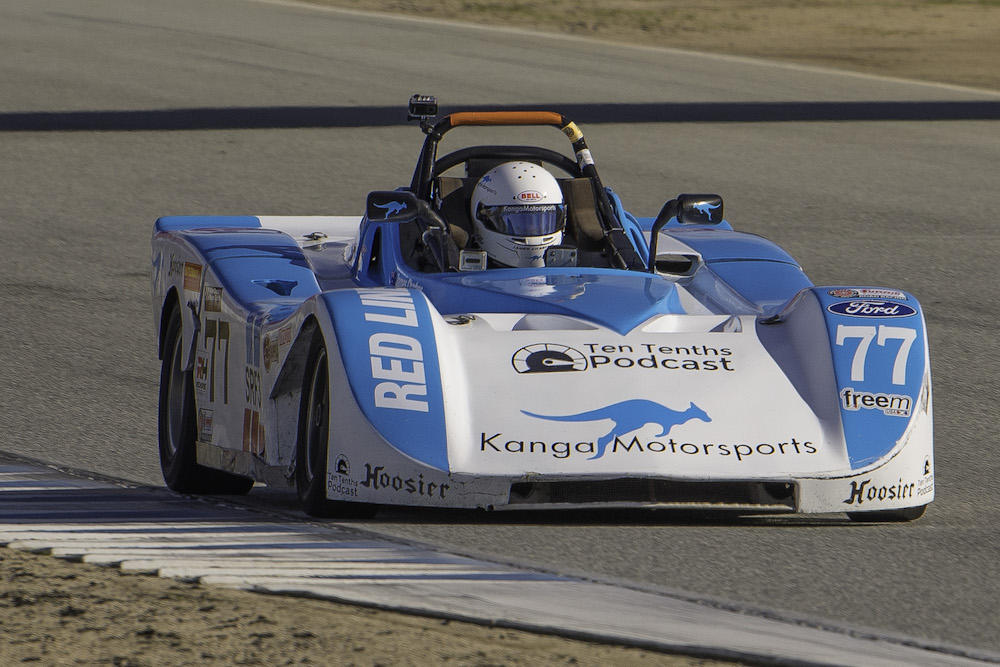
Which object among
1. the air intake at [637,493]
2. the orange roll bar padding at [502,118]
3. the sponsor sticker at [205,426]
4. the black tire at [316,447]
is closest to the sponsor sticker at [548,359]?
the air intake at [637,493]

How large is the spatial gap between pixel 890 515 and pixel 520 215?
2.08m

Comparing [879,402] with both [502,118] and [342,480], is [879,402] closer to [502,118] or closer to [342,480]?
[342,480]

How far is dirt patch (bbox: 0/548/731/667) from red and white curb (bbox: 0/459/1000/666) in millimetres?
89

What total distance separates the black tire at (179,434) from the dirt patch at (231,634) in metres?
2.13

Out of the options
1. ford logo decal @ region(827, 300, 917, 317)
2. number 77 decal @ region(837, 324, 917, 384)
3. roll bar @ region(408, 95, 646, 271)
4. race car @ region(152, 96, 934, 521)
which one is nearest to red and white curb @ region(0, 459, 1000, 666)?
race car @ region(152, 96, 934, 521)

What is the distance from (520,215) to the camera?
7391 mm

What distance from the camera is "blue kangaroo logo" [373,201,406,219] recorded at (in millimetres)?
7238

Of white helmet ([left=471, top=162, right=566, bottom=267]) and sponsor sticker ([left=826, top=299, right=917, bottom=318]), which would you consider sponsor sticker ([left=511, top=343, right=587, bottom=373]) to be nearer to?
sponsor sticker ([left=826, top=299, right=917, bottom=318])

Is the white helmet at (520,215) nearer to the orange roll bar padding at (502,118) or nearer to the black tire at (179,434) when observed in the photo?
the orange roll bar padding at (502,118)

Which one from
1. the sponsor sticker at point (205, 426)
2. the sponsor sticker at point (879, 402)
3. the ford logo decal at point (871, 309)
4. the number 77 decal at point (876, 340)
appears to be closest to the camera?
the sponsor sticker at point (879, 402)

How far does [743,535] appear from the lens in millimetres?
5879

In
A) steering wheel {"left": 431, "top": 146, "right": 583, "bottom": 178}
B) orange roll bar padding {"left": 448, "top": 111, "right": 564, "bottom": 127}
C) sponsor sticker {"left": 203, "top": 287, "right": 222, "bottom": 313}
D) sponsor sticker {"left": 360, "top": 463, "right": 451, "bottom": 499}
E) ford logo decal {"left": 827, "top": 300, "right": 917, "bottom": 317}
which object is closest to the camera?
sponsor sticker {"left": 360, "top": 463, "right": 451, "bottom": 499}

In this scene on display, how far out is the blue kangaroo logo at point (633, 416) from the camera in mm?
5703

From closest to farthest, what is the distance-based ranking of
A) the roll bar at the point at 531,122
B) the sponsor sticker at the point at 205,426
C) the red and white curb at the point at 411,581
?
1. the red and white curb at the point at 411,581
2. the sponsor sticker at the point at 205,426
3. the roll bar at the point at 531,122
